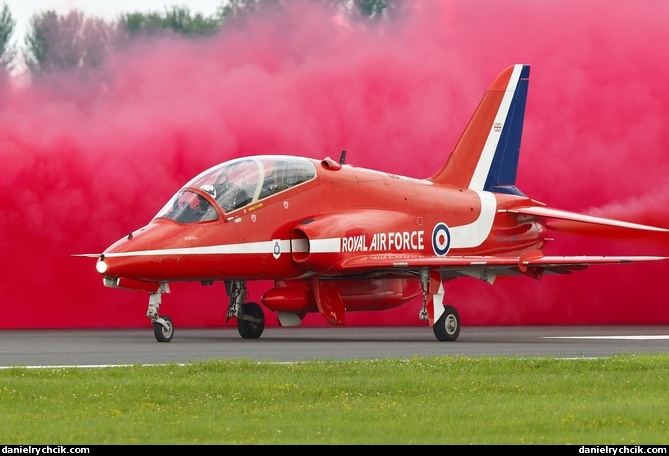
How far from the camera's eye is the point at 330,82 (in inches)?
1389

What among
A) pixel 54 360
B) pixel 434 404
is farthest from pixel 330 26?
pixel 434 404

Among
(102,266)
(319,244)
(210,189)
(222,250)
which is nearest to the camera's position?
(102,266)

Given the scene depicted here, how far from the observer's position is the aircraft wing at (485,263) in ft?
85.9

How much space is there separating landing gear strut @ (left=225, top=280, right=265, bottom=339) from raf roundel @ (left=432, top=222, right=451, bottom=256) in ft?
12.6

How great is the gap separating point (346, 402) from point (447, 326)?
41.2 feet

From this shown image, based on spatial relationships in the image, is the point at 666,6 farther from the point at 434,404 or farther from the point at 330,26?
the point at 434,404

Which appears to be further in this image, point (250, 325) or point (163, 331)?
point (250, 325)

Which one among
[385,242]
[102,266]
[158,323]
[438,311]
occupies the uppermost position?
[385,242]

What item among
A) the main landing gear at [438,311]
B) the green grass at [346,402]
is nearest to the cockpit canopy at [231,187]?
the main landing gear at [438,311]

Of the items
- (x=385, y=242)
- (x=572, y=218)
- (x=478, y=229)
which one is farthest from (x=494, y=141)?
(x=385, y=242)

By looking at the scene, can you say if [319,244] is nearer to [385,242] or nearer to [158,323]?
[385,242]

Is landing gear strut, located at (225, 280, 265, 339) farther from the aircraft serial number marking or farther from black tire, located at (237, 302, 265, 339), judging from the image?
the aircraft serial number marking

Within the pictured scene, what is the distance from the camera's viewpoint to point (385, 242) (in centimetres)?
2811
